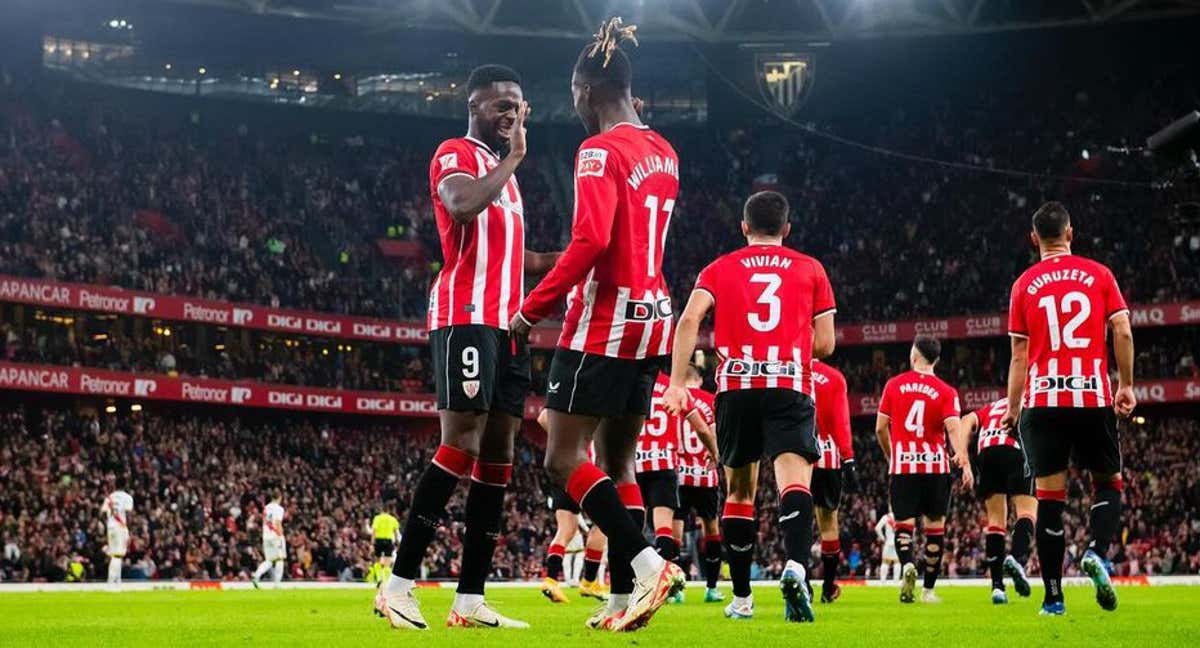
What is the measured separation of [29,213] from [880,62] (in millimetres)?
29260

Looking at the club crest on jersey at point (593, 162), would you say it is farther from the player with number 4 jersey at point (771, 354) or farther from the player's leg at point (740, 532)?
the player's leg at point (740, 532)

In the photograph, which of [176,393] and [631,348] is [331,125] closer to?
[176,393]

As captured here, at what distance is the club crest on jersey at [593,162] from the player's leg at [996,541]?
7.63m

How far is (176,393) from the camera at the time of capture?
43.6 metres

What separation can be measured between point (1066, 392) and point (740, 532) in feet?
7.73

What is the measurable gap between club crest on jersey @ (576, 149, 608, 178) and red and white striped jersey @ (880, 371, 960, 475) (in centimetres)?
769

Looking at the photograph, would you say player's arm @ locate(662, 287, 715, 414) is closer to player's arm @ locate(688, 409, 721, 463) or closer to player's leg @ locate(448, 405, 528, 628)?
player's leg @ locate(448, 405, 528, 628)

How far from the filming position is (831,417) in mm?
13781

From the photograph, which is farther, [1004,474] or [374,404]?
[374,404]

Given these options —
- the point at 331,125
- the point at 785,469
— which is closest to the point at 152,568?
the point at 331,125

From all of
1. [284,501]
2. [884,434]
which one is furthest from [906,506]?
[284,501]

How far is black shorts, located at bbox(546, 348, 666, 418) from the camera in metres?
7.67

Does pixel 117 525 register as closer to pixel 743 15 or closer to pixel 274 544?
pixel 274 544

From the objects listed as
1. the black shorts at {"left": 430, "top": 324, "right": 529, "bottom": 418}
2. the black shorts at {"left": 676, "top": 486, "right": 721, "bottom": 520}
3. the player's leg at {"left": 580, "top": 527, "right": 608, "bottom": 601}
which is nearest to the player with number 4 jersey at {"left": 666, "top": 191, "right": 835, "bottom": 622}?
the black shorts at {"left": 430, "top": 324, "right": 529, "bottom": 418}
